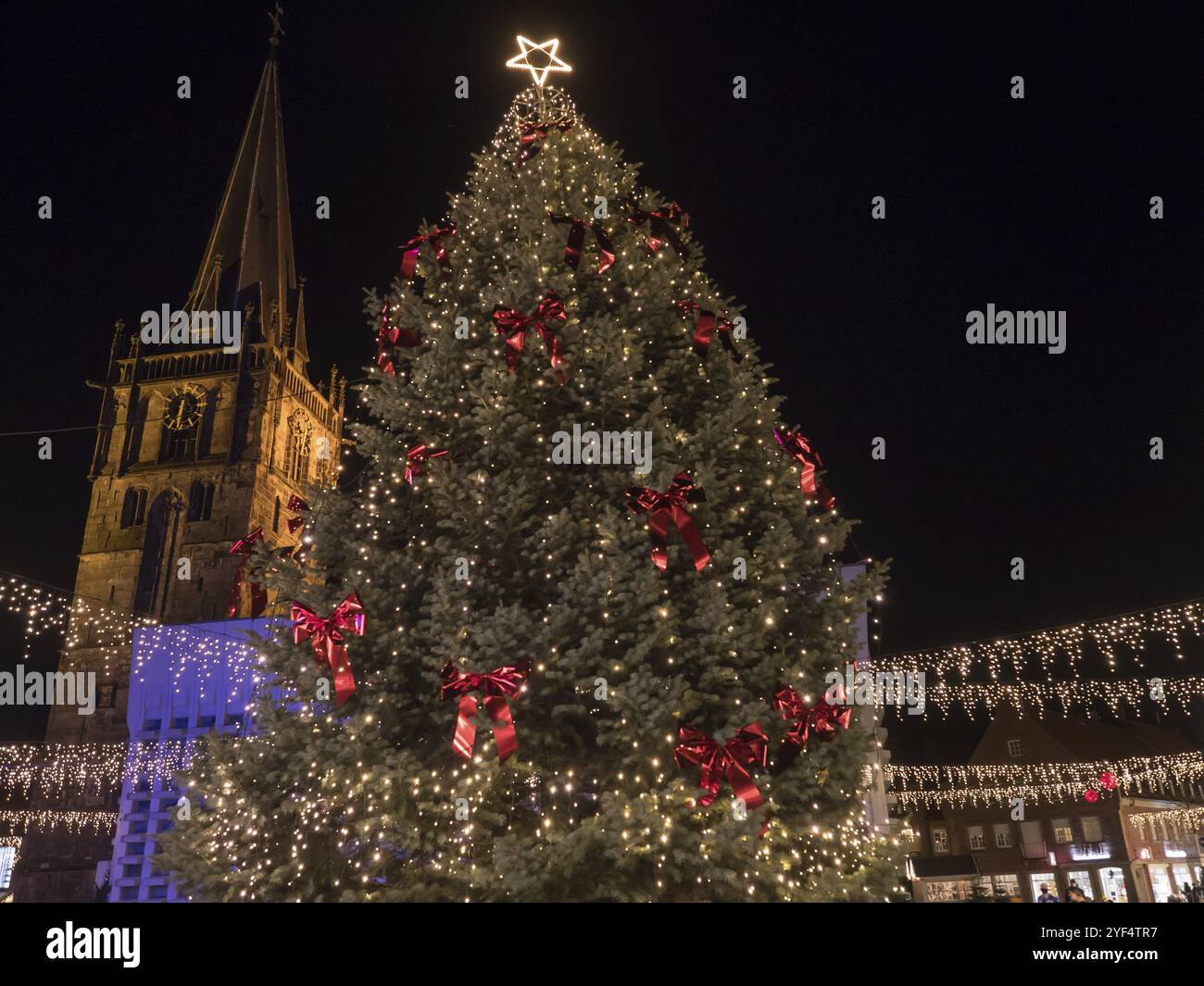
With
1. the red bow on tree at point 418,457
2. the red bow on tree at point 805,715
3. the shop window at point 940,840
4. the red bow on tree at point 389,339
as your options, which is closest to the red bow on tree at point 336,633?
the red bow on tree at point 418,457

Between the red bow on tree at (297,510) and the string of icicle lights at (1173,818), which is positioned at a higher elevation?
the red bow on tree at (297,510)

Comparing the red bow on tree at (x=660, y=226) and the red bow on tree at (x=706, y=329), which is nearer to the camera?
the red bow on tree at (x=706, y=329)

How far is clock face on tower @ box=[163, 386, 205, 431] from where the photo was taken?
50500 mm

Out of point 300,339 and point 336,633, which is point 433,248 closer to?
point 336,633

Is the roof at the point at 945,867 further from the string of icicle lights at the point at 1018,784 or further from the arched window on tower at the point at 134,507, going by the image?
the arched window on tower at the point at 134,507

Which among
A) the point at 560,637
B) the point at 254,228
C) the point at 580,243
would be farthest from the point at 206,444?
the point at 560,637

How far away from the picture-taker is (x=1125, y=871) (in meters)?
35.5

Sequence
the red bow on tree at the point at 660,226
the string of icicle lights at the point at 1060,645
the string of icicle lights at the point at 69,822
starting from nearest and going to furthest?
the red bow on tree at the point at 660,226 < the string of icicle lights at the point at 1060,645 < the string of icicle lights at the point at 69,822

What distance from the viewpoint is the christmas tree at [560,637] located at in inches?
255

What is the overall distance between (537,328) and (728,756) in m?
3.92

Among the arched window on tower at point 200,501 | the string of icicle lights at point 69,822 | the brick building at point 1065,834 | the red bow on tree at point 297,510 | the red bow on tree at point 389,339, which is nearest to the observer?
the red bow on tree at point 297,510

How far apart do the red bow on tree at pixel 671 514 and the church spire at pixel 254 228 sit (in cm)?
5025
